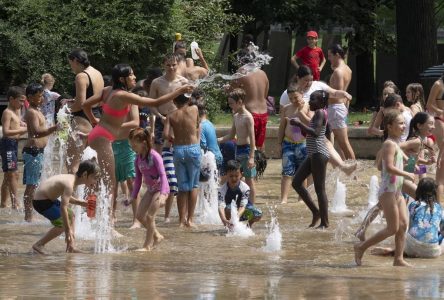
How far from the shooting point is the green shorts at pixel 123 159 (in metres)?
13.5

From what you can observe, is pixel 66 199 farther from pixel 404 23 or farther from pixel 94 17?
pixel 404 23

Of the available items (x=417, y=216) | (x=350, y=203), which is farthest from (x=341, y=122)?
(x=417, y=216)

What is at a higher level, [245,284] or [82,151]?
[82,151]

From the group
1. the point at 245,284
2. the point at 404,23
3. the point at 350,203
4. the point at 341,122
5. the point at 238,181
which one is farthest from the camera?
the point at 404,23

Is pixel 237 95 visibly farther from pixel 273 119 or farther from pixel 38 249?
pixel 273 119

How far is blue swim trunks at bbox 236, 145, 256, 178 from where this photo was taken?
14.7 m

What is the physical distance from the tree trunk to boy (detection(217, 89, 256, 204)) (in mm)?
10036

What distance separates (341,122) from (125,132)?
4.77m

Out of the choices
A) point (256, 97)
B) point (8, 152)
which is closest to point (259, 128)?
point (256, 97)

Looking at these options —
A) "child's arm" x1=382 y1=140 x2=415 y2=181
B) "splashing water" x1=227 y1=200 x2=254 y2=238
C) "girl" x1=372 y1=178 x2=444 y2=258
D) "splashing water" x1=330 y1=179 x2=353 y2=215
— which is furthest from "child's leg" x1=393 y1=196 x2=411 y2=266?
"splashing water" x1=330 y1=179 x2=353 y2=215

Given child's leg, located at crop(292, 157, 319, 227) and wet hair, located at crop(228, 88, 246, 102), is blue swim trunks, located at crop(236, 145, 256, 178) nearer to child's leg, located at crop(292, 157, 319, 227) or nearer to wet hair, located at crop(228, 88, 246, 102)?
wet hair, located at crop(228, 88, 246, 102)

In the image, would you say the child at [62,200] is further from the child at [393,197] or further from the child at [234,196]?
the child at [393,197]

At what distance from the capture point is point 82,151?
13.4m

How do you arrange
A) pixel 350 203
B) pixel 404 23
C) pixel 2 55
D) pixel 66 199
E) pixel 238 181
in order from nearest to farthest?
pixel 66 199 < pixel 238 181 < pixel 350 203 < pixel 2 55 < pixel 404 23
